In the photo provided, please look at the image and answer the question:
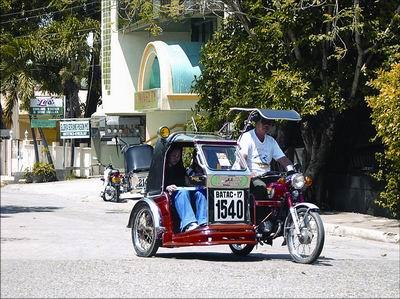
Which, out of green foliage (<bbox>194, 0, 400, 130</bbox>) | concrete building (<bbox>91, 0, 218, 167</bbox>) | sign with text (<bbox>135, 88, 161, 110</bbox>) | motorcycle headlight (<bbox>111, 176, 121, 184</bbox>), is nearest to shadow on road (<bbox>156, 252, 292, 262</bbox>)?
green foliage (<bbox>194, 0, 400, 130</bbox>)

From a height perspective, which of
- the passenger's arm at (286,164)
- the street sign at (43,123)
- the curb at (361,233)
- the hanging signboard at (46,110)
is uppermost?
the hanging signboard at (46,110)

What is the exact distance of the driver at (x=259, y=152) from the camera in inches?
409

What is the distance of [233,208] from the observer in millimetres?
10266

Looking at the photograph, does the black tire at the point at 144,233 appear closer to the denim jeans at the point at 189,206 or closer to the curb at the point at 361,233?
the denim jeans at the point at 189,206

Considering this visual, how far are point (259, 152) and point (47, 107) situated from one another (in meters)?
29.4

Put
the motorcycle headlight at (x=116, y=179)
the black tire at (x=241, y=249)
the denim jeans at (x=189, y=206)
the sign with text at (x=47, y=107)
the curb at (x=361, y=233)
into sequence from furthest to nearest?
the sign with text at (x=47, y=107)
the motorcycle headlight at (x=116, y=179)
the curb at (x=361, y=233)
the black tire at (x=241, y=249)
the denim jeans at (x=189, y=206)

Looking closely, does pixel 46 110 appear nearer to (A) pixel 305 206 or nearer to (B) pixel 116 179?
(B) pixel 116 179

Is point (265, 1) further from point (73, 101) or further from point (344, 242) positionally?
point (73, 101)

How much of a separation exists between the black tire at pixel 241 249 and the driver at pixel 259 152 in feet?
2.95

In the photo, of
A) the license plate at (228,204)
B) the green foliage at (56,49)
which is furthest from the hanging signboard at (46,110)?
the license plate at (228,204)

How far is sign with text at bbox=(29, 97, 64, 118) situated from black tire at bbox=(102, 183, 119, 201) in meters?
14.1

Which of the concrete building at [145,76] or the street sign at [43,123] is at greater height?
the concrete building at [145,76]

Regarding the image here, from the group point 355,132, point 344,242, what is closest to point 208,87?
point 355,132

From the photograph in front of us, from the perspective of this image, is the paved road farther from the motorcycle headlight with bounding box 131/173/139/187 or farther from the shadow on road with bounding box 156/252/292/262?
the motorcycle headlight with bounding box 131/173/139/187
